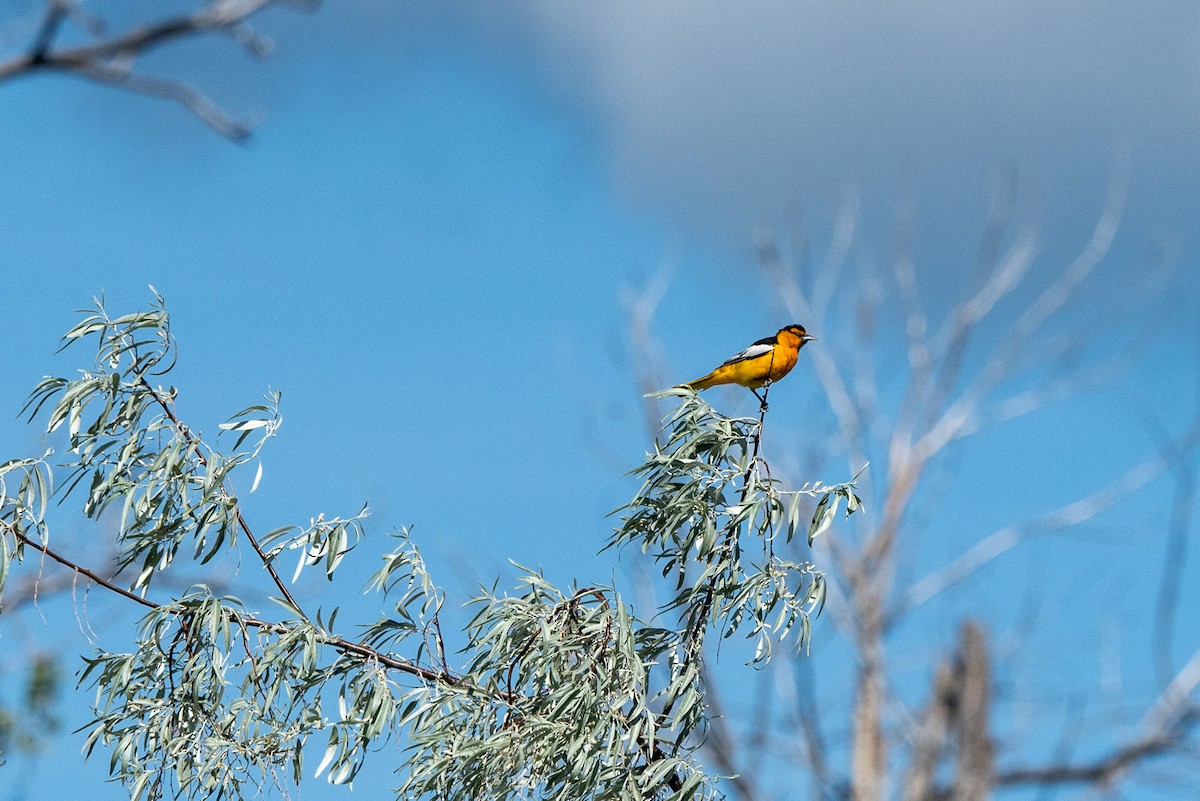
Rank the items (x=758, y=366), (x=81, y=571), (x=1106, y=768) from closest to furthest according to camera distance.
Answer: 1. (x=81, y=571)
2. (x=758, y=366)
3. (x=1106, y=768)

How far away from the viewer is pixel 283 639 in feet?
12.5

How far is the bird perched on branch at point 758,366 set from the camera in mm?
7277

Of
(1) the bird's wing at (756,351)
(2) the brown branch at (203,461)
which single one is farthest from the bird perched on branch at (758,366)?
(2) the brown branch at (203,461)

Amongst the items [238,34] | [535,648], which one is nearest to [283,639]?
[535,648]

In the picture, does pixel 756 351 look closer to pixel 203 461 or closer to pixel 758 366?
pixel 758 366

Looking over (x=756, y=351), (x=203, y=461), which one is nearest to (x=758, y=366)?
(x=756, y=351)

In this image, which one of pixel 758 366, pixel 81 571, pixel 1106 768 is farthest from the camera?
pixel 1106 768

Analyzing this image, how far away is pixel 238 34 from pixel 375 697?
2.10m

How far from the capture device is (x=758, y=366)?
7.29 m

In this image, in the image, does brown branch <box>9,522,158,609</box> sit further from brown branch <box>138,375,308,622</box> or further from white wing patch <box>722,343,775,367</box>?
white wing patch <box>722,343,775,367</box>

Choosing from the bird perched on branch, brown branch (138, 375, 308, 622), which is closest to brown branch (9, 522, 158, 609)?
brown branch (138, 375, 308, 622)

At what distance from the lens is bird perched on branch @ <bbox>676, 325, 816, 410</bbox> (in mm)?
7277

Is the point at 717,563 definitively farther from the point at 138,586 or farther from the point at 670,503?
the point at 138,586

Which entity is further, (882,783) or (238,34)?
(882,783)
